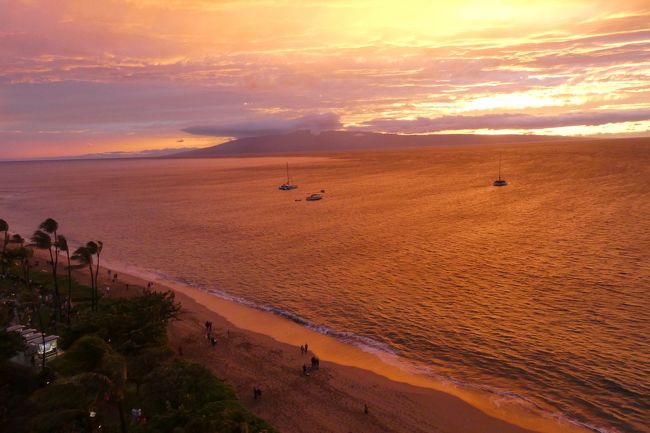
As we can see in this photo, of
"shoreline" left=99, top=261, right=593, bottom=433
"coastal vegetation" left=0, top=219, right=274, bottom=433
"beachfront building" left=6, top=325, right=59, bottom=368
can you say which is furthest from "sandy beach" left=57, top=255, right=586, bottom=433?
"beachfront building" left=6, top=325, right=59, bottom=368

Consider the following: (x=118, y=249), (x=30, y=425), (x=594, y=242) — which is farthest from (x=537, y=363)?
(x=118, y=249)

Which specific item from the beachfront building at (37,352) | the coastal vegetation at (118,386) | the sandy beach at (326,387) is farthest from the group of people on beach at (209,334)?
the beachfront building at (37,352)

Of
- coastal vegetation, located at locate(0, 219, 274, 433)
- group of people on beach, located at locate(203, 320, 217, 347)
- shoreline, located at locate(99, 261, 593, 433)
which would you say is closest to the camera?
coastal vegetation, located at locate(0, 219, 274, 433)

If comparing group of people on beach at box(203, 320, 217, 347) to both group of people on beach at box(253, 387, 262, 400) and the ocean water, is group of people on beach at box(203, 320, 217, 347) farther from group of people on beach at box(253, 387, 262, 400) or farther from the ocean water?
group of people on beach at box(253, 387, 262, 400)

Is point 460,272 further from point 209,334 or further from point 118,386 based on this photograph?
point 118,386

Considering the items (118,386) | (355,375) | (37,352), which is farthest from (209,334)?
(118,386)

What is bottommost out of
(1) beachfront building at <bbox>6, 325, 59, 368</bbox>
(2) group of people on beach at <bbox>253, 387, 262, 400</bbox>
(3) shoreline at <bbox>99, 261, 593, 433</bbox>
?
(3) shoreline at <bbox>99, 261, 593, 433</bbox>

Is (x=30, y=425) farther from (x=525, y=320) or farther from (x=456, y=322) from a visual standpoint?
(x=525, y=320)
